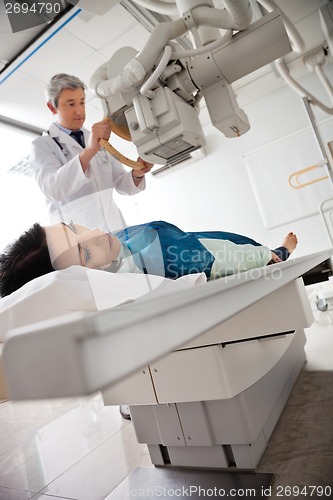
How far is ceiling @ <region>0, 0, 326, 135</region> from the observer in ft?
8.04

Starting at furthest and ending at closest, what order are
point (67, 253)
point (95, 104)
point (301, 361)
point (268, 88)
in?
point (268, 88)
point (95, 104)
point (301, 361)
point (67, 253)

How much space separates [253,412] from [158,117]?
3.49 ft

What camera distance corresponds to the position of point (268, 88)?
162 inches

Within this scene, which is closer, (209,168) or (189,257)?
(189,257)

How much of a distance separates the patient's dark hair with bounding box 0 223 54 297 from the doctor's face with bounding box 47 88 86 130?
864 millimetres

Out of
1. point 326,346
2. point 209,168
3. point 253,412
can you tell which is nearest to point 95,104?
point 209,168

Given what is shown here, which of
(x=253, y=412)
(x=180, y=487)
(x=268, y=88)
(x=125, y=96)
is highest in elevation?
(x=268, y=88)

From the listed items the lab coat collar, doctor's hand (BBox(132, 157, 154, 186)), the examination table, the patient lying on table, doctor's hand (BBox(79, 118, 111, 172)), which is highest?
the lab coat collar

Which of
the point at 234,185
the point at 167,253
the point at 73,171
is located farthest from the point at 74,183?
the point at 234,185

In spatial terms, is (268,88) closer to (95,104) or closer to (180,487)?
(95,104)

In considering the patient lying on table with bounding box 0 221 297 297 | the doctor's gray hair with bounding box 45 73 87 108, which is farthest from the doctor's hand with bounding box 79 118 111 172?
the doctor's gray hair with bounding box 45 73 87 108

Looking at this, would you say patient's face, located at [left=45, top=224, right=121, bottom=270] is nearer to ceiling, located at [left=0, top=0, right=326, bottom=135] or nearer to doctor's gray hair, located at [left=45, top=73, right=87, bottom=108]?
doctor's gray hair, located at [left=45, top=73, right=87, bottom=108]

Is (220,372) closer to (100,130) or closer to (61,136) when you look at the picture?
(100,130)

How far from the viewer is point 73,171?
1544mm
